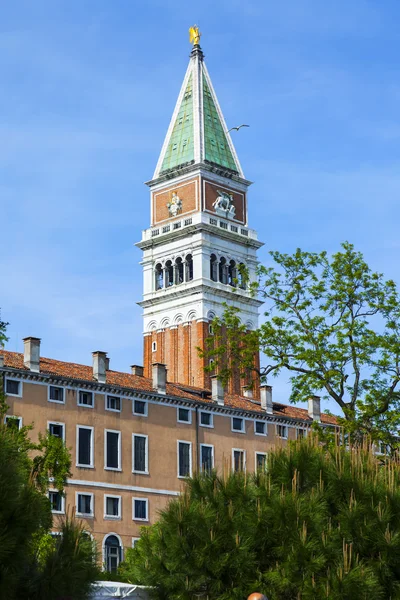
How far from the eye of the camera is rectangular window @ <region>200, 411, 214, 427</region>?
65812mm

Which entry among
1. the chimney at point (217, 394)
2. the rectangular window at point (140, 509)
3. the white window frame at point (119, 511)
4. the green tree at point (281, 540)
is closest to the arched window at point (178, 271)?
the chimney at point (217, 394)

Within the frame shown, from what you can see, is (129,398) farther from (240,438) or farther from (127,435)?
(240,438)

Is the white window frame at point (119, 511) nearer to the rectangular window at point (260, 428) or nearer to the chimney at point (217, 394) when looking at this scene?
the chimney at point (217, 394)

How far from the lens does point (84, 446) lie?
196ft

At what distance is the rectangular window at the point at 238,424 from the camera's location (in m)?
67.3

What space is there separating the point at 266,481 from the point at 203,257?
7067 centimetres

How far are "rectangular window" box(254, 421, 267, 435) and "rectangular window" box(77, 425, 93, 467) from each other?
12372mm

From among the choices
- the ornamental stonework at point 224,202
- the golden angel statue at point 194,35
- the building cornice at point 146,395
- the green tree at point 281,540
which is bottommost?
the green tree at point 281,540

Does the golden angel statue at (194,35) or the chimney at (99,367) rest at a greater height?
the golden angel statue at (194,35)

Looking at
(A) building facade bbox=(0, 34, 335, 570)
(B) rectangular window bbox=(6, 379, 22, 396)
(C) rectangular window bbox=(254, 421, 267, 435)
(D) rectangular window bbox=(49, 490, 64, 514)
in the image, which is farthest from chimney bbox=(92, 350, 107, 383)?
(C) rectangular window bbox=(254, 421, 267, 435)

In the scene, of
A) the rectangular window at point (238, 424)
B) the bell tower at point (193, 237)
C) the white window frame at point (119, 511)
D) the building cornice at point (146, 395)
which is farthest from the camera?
the bell tower at point (193, 237)

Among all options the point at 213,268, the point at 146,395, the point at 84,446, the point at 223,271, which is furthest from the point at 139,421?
the point at 223,271

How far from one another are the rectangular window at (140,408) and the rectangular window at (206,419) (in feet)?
14.0

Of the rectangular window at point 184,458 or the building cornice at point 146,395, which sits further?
the rectangular window at point 184,458
